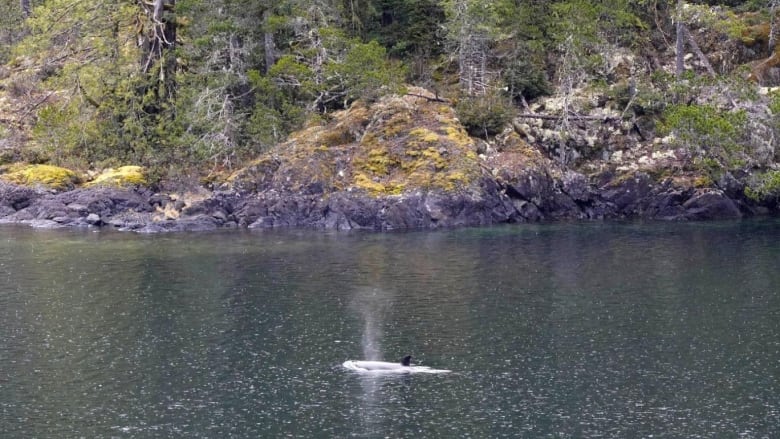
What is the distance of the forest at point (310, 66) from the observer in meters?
61.2

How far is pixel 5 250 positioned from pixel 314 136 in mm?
19968

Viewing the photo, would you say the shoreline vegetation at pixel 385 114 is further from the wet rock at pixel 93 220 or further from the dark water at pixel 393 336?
the dark water at pixel 393 336

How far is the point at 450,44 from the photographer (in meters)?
63.5

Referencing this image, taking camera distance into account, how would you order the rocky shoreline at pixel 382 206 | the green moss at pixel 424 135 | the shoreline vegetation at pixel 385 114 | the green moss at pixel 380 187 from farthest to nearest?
the green moss at pixel 424 135, the shoreline vegetation at pixel 385 114, the green moss at pixel 380 187, the rocky shoreline at pixel 382 206

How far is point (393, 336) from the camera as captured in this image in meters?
32.4

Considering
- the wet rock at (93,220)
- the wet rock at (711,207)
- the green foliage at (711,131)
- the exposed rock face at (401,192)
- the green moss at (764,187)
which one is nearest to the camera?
the green moss at (764,187)

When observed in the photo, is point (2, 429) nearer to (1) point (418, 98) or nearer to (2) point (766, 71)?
(1) point (418, 98)

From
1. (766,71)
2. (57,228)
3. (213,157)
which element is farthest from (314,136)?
(766,71)

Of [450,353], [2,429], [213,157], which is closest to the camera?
[2,429]

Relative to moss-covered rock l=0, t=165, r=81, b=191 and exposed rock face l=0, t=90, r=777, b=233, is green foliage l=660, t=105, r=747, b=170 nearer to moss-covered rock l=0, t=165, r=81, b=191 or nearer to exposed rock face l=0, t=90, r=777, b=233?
exposed rock face l=0, t=90, r=777, b=233

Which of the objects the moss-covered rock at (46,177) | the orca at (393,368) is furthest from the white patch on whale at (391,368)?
the moss-covered rock at (46,177)

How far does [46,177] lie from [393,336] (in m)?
34.4

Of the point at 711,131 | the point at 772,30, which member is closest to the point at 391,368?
the point at 711,131

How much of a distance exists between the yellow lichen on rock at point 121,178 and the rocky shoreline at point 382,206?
54 cm
